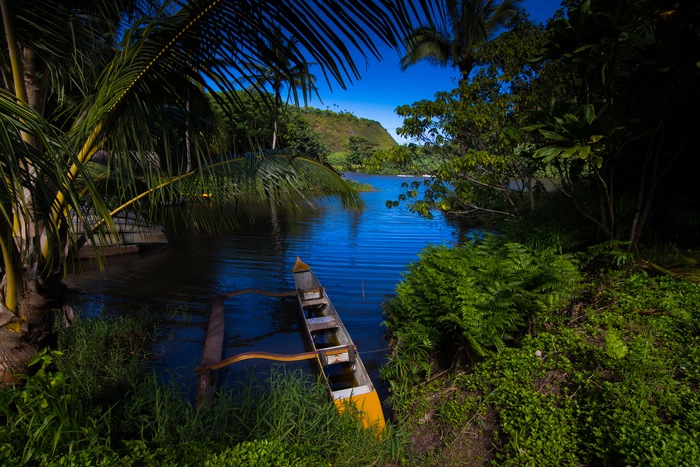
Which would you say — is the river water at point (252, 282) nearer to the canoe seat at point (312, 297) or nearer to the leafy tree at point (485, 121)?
the canoe seat at point (312, 297)

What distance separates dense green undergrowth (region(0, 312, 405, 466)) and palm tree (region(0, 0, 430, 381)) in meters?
0.62

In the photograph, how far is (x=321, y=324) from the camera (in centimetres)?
588

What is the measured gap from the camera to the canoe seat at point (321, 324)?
5793 mm

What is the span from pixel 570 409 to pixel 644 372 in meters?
0.68

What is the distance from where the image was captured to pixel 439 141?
7.83m

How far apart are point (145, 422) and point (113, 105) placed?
115 inches

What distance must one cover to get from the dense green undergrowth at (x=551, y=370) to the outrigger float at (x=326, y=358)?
1.55 ft

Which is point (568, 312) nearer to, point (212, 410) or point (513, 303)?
point (513, 303)

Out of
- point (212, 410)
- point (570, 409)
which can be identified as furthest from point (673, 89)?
point (212, 410)

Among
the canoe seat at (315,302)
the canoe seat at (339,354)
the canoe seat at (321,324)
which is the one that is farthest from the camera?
the canoe seat at (315,302)

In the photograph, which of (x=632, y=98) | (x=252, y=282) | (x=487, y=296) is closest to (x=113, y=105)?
(x=487, y=296)

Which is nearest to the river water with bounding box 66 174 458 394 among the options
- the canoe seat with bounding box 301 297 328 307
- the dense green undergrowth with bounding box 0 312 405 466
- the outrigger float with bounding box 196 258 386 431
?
the outrigger float with bounding box 196 258 386 431

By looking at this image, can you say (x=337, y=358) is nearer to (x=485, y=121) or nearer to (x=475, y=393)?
(x=475, y=393)

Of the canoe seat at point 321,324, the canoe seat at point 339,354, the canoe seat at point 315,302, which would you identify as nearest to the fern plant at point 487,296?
the canoe seat at point 339,354
